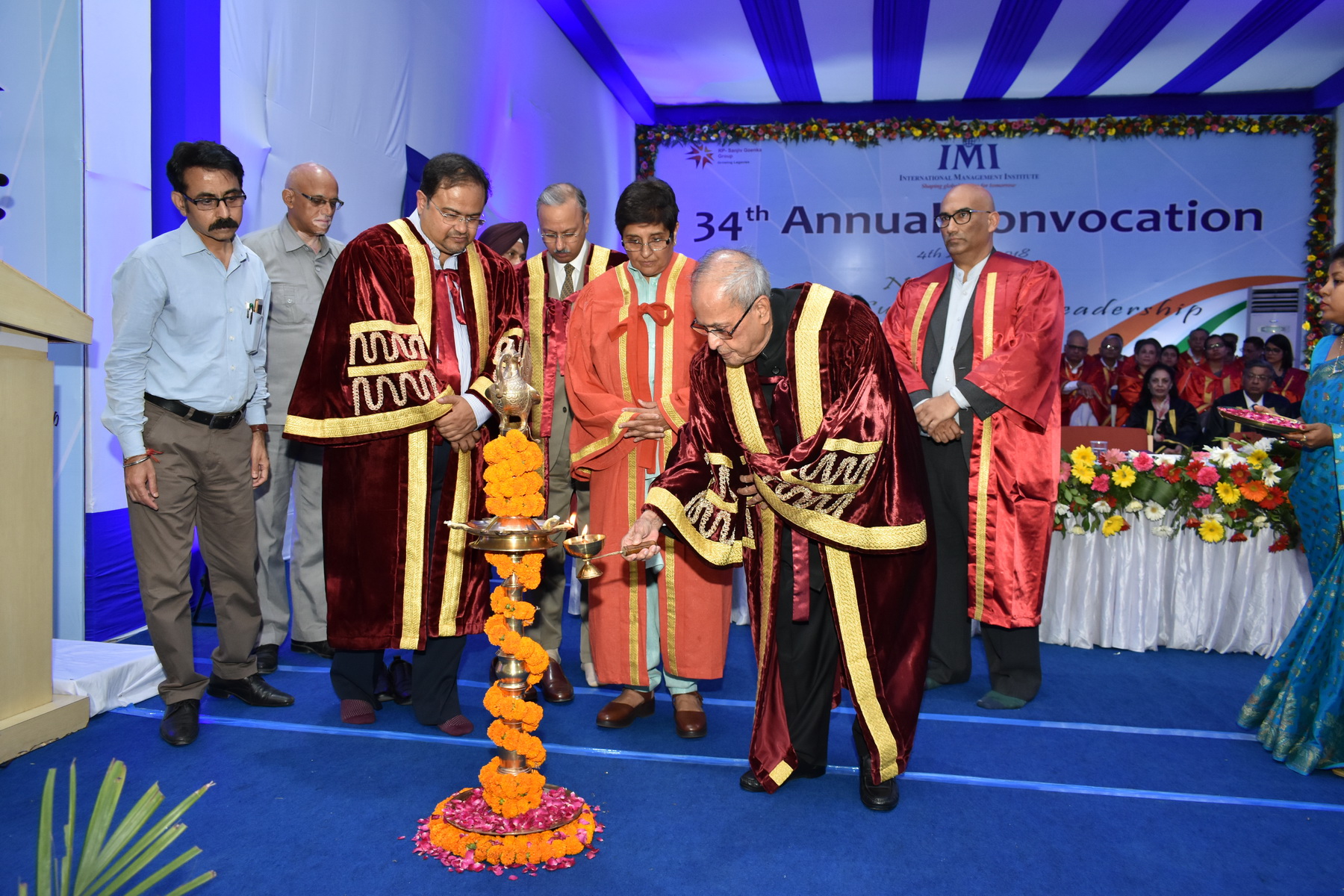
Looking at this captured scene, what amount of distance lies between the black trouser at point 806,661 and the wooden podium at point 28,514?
2.33 metres

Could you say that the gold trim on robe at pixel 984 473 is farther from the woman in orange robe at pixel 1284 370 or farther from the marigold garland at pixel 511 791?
the woman in orange robe at pixel 1284 370

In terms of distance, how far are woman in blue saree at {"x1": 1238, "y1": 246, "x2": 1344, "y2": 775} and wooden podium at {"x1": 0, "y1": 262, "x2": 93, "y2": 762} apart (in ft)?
13.1

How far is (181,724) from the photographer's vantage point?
124 inches

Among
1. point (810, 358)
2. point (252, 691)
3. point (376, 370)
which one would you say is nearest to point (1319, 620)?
point (810, 358)

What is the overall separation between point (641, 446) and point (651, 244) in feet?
2.35

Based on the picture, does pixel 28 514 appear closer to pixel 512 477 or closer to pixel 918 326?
pixel 512 477

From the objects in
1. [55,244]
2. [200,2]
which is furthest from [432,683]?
[200,2]

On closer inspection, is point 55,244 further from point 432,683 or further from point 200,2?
point 432,683

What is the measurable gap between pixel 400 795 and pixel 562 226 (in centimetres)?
220

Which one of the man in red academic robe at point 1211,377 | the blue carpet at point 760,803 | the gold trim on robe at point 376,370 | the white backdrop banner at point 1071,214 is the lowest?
the blue carpet at point 760,803

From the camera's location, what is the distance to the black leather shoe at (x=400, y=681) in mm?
3637

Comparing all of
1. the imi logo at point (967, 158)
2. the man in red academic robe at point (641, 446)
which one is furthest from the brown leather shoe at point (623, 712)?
the imi logo at point (967, 158)

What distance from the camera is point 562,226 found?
3.85 meters

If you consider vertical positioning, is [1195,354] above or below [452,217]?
above
